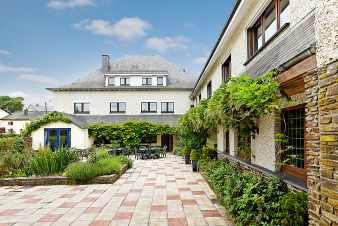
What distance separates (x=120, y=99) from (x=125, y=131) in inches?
185

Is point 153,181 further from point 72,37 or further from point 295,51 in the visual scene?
point 72,37

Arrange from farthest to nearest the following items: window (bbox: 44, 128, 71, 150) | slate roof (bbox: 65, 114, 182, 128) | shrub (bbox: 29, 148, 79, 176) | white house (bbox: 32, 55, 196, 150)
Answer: white house (bbox: 32, 55, 196, 150) → slate roof (bbox: 65, 114, 182, 128) → window (bbox: 44, 128, 71, 150) → shrub (bbox: 29, 148, 79, 176)

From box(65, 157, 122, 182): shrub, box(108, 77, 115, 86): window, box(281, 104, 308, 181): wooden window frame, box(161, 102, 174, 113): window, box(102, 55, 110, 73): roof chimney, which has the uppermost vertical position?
box(102, 55, 110, 73): roof chimney

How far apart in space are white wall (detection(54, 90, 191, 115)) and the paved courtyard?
18.1 meters

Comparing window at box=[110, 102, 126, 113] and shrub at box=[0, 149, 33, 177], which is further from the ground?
window at box=[110, 102, 126, 113]

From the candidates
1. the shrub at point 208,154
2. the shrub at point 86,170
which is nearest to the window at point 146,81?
the shrub at point 208,154

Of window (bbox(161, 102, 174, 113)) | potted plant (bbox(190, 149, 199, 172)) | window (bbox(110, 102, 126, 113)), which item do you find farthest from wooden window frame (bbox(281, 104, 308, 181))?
window (bbox(110, 102, 126, 113))

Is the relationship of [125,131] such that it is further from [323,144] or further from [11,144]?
[323,144]

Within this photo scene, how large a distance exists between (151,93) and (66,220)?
73.7 feet

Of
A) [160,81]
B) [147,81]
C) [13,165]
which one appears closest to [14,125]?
[147,81]

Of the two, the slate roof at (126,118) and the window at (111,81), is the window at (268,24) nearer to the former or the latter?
the slate roof at (126,118)

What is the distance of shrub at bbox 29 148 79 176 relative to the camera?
1017 centimetres

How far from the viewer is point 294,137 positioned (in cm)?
546

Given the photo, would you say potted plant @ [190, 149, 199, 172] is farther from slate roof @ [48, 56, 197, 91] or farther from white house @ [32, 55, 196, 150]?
slate roof @ [48, 56, 197, 91]
